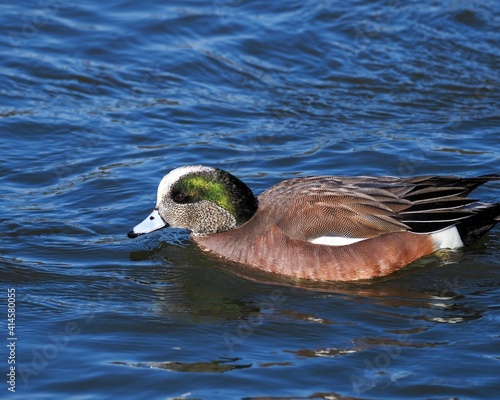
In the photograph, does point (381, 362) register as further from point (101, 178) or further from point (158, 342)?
point (101, 178)

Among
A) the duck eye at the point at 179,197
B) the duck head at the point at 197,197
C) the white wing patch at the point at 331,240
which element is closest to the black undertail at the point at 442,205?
the white wing patch at the point at 331,240

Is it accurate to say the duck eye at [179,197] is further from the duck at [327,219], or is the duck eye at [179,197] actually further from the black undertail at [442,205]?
the black undertail at [442,205]

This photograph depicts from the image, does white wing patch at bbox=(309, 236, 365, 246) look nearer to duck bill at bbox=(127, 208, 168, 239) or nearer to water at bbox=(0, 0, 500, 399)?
water at bbox=(0, 0, 500, 399)

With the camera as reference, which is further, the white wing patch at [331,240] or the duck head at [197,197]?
the duck head at [197,197]

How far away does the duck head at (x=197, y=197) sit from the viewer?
8016 mm

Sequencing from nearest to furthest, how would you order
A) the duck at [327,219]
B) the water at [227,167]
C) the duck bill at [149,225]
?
the water at [227,167] → the duck at [327,219] → the duck bill at [149,225]

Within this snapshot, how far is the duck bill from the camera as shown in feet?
26.1

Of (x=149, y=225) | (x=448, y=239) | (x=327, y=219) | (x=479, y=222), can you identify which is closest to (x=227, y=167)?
(x=149, y=225)

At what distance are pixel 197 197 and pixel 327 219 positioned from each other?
1.07 metres

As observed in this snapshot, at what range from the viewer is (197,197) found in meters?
8.07

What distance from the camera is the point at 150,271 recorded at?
25.8 ft

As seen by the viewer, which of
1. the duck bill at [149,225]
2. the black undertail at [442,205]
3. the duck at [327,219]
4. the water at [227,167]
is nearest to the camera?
the water at [227,167]

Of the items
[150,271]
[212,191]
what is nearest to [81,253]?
[150,271]

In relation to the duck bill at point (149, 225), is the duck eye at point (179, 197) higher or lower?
higher
